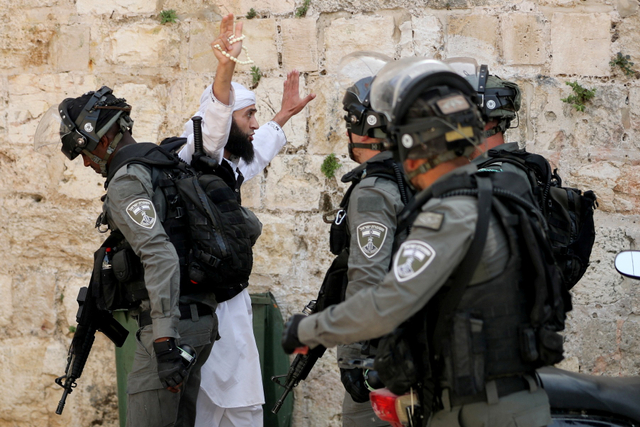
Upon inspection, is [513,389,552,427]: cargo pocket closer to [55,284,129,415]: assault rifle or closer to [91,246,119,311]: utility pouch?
[91,246,119,311]: utility pouch

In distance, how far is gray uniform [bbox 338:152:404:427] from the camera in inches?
114

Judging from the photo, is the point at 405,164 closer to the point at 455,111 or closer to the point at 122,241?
the point at 455,111

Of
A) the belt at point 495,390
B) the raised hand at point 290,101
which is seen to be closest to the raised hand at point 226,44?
A: the raised hand at point 290,101

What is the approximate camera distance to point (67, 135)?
3.62 meters

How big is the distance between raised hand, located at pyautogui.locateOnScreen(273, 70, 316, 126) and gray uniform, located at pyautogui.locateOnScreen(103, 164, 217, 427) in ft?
3.84

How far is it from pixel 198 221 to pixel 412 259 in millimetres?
1703

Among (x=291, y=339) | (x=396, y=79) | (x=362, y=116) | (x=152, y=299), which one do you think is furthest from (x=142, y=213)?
(x=396, y=79)

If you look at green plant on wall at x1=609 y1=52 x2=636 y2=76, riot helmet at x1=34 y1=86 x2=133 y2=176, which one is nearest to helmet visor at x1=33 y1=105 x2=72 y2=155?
riot helmet at x1=34 y1=86 x2=133 y2=176

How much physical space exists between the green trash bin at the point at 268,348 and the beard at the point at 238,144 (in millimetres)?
1113

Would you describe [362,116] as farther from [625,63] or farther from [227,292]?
[625,63]

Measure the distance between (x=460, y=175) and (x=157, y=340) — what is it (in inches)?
68.1

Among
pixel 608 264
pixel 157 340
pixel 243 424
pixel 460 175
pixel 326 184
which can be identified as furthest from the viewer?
pixel 326 184

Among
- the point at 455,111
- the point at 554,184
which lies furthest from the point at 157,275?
the point at 554,184

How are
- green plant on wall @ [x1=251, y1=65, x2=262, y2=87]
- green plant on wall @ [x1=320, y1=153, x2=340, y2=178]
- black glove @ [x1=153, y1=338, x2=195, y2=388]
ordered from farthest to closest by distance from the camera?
green plant on wall @ [x1=251, y1=65, x2=262, y2=87] < green plant on wall @ [x1=320, y1=153, x2=340, y2=178] < black glove @ [x1=153, y1=338, x2=195, y2=388]
